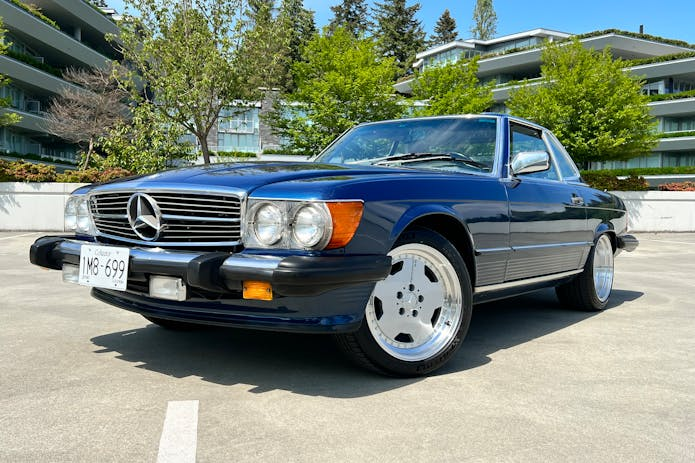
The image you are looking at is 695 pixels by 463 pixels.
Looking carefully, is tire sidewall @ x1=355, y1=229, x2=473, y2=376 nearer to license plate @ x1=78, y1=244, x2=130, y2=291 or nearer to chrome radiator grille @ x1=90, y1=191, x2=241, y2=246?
chrome radiator grille @ x1=90, y1=191, x2=241, y2=246

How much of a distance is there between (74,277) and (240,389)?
1.23 meters

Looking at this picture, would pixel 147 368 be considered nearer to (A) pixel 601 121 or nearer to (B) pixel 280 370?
(B) pixel 280 370

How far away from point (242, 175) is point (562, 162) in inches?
132

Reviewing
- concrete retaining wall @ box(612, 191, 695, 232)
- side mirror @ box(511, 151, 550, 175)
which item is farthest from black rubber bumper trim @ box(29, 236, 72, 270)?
concrete retaining wall @ box(612, 191, 695, 232)

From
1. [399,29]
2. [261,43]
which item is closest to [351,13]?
[399,29]

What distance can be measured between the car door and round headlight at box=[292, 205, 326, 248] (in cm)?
170

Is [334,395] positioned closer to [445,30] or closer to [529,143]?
[529,143]

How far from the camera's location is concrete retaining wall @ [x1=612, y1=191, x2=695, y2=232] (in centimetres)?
2300

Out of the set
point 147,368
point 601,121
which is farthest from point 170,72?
point 147,368

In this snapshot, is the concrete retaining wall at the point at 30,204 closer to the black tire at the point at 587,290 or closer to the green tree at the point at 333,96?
the black tire at the point at 587,290

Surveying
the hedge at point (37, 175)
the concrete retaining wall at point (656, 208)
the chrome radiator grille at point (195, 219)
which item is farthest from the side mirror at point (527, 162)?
the concrete retaining wall at point (656, 208)

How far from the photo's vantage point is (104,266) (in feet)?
11.1

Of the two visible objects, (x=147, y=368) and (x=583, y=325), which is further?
(x=583, y=325)

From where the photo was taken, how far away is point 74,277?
11.9 ft
